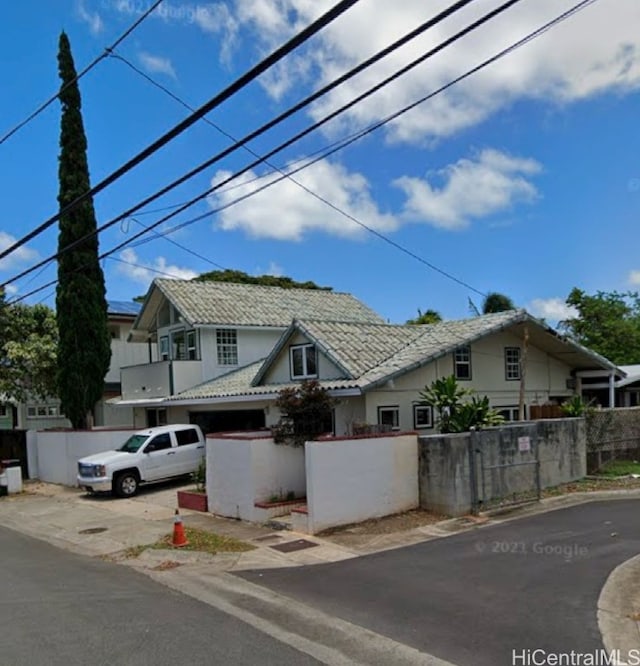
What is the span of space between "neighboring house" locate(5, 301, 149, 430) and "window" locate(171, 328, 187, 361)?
4.33 metres

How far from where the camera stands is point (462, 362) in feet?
64.7

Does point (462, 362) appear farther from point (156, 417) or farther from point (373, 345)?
point (156, 417)

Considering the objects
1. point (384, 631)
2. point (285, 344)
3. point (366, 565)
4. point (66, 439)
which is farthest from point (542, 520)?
point (66, 439)

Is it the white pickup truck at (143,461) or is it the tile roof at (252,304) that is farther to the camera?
the tile roof at (252,304)

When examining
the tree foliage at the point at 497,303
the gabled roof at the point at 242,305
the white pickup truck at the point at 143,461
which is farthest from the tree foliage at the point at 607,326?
the white pickup truck at the point at 143,461

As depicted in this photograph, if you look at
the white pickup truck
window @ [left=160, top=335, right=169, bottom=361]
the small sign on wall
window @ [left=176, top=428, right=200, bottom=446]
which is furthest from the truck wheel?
the small sign on wall

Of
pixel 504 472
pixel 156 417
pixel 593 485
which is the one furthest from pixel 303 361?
pixel 156 417

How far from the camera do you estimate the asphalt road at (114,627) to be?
609 cm

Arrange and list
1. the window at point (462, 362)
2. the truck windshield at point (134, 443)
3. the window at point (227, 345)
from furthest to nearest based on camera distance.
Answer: the window at point (227, 345) < the window at point (462, 362) < the truck windshield at point (134, 443)

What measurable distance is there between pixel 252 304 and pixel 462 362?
1091cm

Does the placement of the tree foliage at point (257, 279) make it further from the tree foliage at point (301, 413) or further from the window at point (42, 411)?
the tree foliage at point (301, 413)

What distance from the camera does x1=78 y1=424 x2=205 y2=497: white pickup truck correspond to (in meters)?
18.3

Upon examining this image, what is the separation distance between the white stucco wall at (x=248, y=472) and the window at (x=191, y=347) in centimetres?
1060

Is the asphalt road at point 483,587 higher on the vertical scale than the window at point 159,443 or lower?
lower
